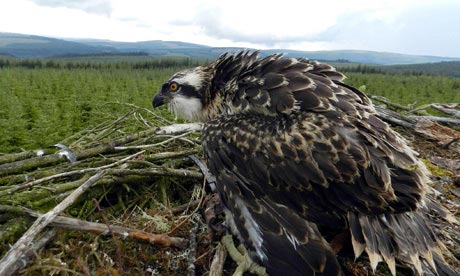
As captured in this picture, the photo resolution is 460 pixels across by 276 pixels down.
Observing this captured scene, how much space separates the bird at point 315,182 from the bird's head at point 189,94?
0.69 meters

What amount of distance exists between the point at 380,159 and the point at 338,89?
75cm

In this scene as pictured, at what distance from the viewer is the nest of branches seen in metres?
2.92

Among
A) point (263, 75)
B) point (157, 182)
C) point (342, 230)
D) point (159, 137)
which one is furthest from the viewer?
point (159, 137)

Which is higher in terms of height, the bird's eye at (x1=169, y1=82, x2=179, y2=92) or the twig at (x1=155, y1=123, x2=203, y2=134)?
the bird's eye at (x1=169, y1=82, x2=179, y2=92)

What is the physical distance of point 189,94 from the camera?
411 cm

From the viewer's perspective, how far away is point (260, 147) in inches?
115

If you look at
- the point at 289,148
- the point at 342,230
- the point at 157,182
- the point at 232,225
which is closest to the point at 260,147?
the point at 289,148

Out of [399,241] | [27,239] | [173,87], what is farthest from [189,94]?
[399,241]

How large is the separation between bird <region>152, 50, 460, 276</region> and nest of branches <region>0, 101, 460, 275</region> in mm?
398

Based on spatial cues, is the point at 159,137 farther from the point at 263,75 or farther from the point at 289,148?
the point at 289,148

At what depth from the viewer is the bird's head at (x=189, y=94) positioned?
3.99m

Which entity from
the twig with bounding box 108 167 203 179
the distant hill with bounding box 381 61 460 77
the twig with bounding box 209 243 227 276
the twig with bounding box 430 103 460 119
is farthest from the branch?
the distant hill with bounding box 381 61 460 77

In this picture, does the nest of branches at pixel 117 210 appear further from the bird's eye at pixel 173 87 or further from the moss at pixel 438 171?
the bird's eye at pixel 173 87

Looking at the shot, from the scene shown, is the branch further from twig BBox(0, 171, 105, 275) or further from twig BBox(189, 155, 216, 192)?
twig BBox(189, 155, 216, 192)
